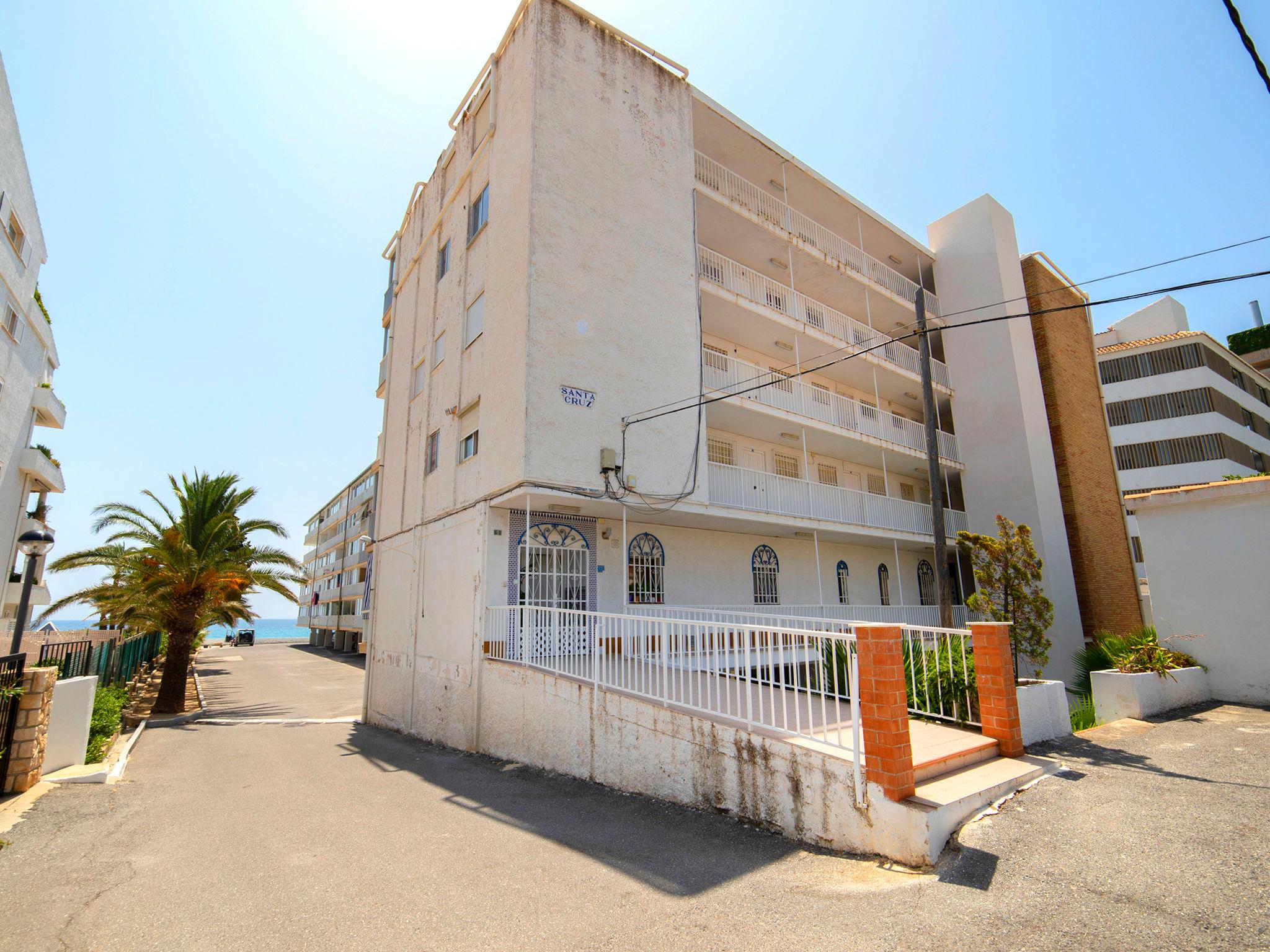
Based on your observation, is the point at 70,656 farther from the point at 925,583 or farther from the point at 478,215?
the point at 925,583

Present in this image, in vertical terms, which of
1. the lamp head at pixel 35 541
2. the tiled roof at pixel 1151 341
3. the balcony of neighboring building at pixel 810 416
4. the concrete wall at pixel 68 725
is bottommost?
the concrete wall at pixel 68 725

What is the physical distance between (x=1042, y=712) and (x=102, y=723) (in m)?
15.1

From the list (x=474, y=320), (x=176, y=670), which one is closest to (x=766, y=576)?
(x=474, y=320)

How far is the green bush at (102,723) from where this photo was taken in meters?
10.0

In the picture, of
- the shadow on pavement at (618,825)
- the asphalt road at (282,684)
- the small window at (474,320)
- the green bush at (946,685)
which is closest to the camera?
the shadow on pavement at (618,825)

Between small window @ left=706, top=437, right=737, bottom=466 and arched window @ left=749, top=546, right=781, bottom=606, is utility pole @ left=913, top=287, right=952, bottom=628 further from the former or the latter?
small window @ left=706, top=437, right=737, bottom=466

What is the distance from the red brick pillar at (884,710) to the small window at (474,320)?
1048 centimetres

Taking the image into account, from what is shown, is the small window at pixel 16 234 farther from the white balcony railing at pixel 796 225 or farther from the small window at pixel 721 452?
the small window at pixel 721 452

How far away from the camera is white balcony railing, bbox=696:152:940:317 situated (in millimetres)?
15953

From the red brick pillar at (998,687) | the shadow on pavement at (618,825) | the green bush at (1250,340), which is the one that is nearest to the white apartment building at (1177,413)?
the green bush at (1250,340)

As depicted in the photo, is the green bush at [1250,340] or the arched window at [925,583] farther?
the green bush at [1250,340]

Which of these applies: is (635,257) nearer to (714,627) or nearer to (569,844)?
(714,627)

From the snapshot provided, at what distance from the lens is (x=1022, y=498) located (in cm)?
1880

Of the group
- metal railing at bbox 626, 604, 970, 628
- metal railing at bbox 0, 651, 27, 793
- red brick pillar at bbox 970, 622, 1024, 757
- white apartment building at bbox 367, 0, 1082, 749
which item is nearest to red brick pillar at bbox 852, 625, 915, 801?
red brick pillar at bbox 970, 622, 1024, 757
